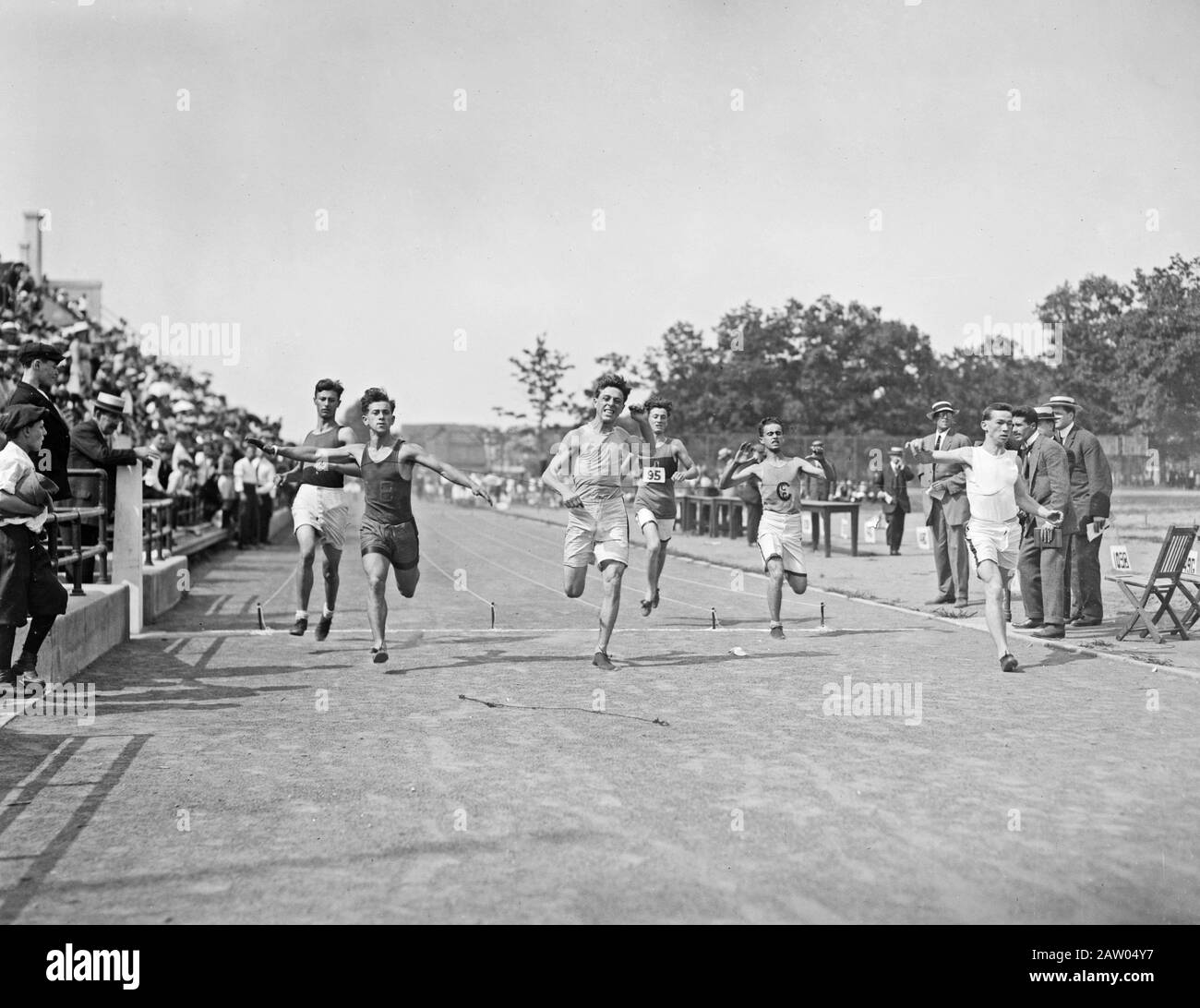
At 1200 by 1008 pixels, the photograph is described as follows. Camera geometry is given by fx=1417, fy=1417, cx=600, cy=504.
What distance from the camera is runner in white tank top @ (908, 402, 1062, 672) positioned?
10031 millimetres

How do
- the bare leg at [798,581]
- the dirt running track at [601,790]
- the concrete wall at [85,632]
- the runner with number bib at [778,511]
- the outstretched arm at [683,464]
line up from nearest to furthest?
1. the dirt running track at [601,790]
2. the concrete wall at [85,632]
3. the runner with number bib at [778,511]
4. the bare leg at [798,581]
5. the outstretched arm at [683,464]

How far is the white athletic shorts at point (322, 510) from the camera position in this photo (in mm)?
11219

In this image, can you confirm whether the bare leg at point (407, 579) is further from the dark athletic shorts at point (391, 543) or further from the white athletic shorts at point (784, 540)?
the white athletic shorts at point (784, 540)

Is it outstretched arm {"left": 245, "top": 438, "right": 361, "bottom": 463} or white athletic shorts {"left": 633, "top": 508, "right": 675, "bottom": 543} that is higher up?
outstretched arm {"left": 245, "top": 438, "right": 361, "bottom": 463}

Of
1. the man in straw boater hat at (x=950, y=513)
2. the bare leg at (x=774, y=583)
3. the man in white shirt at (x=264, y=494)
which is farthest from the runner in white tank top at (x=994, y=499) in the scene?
the man in white shirt at (x=264, y=494)

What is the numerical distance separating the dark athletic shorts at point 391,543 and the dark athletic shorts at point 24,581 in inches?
93.0

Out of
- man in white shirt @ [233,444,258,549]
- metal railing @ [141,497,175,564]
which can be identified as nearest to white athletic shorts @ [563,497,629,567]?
metal railing @ [141,497,175,564]

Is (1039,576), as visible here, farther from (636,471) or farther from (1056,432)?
(636,471)

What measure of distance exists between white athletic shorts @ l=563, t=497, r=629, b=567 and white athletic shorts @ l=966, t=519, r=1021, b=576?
248 cm

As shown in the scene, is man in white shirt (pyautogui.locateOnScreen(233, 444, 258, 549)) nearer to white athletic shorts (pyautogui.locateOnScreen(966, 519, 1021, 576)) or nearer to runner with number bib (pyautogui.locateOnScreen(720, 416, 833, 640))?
runner with number bib (pyautogui.locateOnScreen(720, 416, 833, 640))

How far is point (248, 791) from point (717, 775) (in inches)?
79.8

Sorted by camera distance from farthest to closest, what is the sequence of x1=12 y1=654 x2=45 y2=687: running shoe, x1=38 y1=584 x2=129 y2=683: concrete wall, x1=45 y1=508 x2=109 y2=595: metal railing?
1. x1=45 y1=508 x2=109 y2=595: metal railing
2. x1=38 y1=584 x2=129 y2=683: concrete wall
3. x1=12 y1=654 x2=45 y2=687: running shoe

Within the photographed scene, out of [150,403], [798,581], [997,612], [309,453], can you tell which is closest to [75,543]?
[309,453]

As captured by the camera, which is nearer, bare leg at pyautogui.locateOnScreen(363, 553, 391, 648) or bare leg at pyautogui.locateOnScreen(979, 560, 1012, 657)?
bare leg at pyautogui.locateOnScreen(979, 560, 1012, 657)
